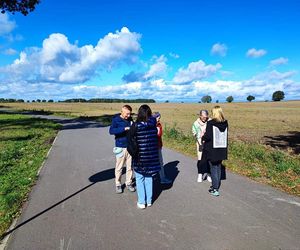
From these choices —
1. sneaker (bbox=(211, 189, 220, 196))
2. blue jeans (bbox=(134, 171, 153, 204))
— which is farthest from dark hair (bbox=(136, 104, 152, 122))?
sneaker (bbox=(211, 189, 220, 196))

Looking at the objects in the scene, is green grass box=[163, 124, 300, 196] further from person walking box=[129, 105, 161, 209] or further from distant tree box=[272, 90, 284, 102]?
distant tree box=[272, 90, 284, 102]

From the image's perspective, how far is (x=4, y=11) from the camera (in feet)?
78.7

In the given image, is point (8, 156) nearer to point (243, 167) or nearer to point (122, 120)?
point (122, 120)

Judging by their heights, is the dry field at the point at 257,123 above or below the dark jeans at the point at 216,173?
below

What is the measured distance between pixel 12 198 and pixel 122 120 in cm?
275

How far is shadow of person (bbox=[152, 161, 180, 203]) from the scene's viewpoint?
724cm

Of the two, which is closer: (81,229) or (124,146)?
(81,229)

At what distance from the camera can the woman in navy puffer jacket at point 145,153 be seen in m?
5.88

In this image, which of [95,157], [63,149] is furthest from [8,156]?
[95,157]

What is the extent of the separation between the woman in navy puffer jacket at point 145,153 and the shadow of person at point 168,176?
55 centimetres

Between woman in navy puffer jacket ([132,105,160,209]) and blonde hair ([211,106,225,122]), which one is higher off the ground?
blonde hair ([211,106,225,122])

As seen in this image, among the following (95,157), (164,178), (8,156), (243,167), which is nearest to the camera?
(164,178)

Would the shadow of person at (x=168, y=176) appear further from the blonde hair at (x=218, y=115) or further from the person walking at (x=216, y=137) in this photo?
the blonde hair at (x=218, y=115)

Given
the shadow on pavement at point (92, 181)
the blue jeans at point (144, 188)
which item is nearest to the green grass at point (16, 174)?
the shadow on pavement at point (92, 181)
